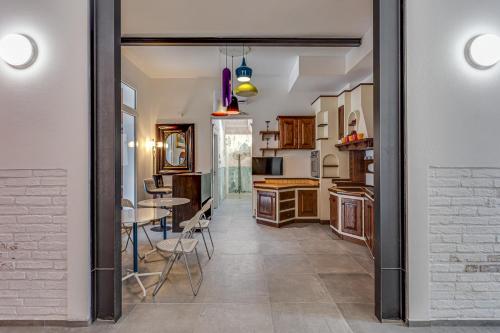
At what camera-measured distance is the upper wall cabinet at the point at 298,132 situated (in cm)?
602

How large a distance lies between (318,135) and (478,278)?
13.5ft

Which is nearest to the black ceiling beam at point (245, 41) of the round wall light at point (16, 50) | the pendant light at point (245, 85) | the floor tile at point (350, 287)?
the pendant light at point (245, 85)

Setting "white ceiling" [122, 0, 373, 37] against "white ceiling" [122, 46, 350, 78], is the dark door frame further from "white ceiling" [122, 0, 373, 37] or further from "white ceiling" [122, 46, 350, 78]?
"white ceiling" [122, 46, 350, 78]

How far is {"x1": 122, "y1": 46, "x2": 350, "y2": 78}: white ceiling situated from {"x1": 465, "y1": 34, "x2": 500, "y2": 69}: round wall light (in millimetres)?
2814

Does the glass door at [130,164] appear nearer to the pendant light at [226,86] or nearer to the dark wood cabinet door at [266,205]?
the pendant light at [226,86]

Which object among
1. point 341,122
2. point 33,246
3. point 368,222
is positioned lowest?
point 368,222

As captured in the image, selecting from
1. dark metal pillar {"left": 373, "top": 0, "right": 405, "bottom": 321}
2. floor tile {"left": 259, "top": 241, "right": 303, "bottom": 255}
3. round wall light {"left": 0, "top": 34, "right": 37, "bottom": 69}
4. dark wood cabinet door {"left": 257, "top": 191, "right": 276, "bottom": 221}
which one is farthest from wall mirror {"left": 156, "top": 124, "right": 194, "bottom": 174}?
dark metal pillar {"left": 373, "top": 0, "right": 405, "bottom": 321}

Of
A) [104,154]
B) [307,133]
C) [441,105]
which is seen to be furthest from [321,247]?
[104,154]

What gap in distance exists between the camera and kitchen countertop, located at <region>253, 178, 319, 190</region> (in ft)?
17.7

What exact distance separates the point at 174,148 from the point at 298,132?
2.87m

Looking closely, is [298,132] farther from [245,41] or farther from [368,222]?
[368,222]

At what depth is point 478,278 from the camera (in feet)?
6.44

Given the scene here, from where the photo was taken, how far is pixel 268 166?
6.26 meters

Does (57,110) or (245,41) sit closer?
(57,110)
